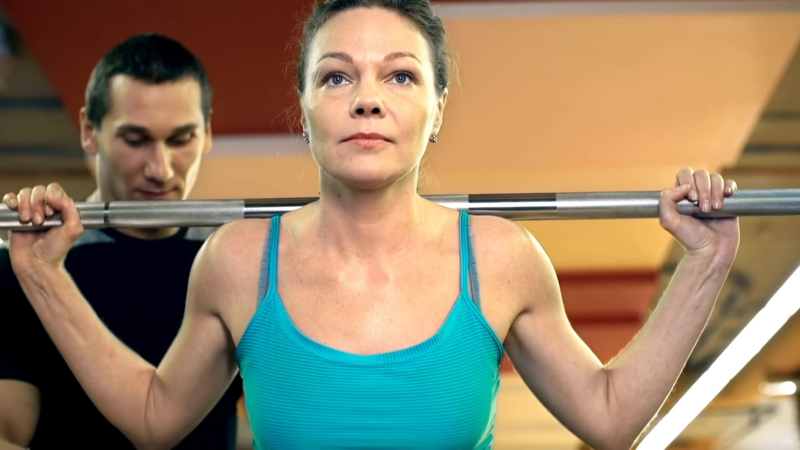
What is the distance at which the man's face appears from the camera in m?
2.16

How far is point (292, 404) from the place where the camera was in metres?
1.36

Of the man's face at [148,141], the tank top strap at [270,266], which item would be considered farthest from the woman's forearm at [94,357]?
the man's face at [148,141]

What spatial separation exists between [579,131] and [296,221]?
9.35ft

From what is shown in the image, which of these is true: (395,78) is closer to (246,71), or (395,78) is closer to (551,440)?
(246,71)

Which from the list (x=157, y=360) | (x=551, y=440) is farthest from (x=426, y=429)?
(x=551, y=440)

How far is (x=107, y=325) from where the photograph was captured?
2010mm

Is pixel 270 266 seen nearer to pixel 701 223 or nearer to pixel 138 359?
pixel 138 359

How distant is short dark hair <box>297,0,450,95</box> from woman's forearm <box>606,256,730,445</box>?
19.7 inches

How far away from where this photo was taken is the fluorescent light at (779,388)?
329 inches

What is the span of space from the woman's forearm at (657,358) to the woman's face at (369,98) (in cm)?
43

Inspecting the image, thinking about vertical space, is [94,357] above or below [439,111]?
below

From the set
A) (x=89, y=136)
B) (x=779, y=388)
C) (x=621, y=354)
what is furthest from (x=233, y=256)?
(x=779, y=388)

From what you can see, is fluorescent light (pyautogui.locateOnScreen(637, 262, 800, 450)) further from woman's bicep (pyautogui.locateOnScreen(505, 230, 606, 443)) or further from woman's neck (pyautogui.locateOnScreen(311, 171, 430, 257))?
woman's neck (pyautogui.locateOnScreen(311, 171, 430, 257))

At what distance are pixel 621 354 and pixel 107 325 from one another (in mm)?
1076
